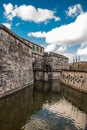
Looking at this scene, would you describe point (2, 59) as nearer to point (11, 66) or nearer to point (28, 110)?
point (11, 66)

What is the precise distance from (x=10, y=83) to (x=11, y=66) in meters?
2.37

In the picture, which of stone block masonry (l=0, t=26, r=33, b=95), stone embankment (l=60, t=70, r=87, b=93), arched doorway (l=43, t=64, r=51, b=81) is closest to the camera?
stone block masonry (l=0, t=26, r=33, b=95)

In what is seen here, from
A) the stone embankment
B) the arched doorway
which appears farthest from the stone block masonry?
the arched doorway

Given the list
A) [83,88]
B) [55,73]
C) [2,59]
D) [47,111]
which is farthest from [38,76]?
[47,111]

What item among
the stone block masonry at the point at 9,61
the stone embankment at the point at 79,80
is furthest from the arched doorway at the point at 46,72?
the stone block masonry at the point at 9,61

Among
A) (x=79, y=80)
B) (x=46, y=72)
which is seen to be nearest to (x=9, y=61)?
(x=79, y=80)

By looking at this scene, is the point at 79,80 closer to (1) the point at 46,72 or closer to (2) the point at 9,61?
(2) the point at 9,61

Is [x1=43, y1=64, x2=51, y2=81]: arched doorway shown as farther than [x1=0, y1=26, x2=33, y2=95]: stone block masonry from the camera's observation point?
Yes

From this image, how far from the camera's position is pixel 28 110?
49.5ft

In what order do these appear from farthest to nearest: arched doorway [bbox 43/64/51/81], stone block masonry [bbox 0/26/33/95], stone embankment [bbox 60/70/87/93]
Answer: arched doorway [bbox 43/64/51/81]
stone embankment [bbox 60/70/87/93]
stone block masonry [bbox 0/26/33/95]

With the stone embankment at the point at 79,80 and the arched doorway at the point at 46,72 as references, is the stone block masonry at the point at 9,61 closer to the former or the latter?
the stone embankment at the point at 79,80

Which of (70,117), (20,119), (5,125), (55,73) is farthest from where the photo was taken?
(55,73)

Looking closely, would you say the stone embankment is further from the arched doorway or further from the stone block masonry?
the arched doorway

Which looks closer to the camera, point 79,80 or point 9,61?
point 9,61
